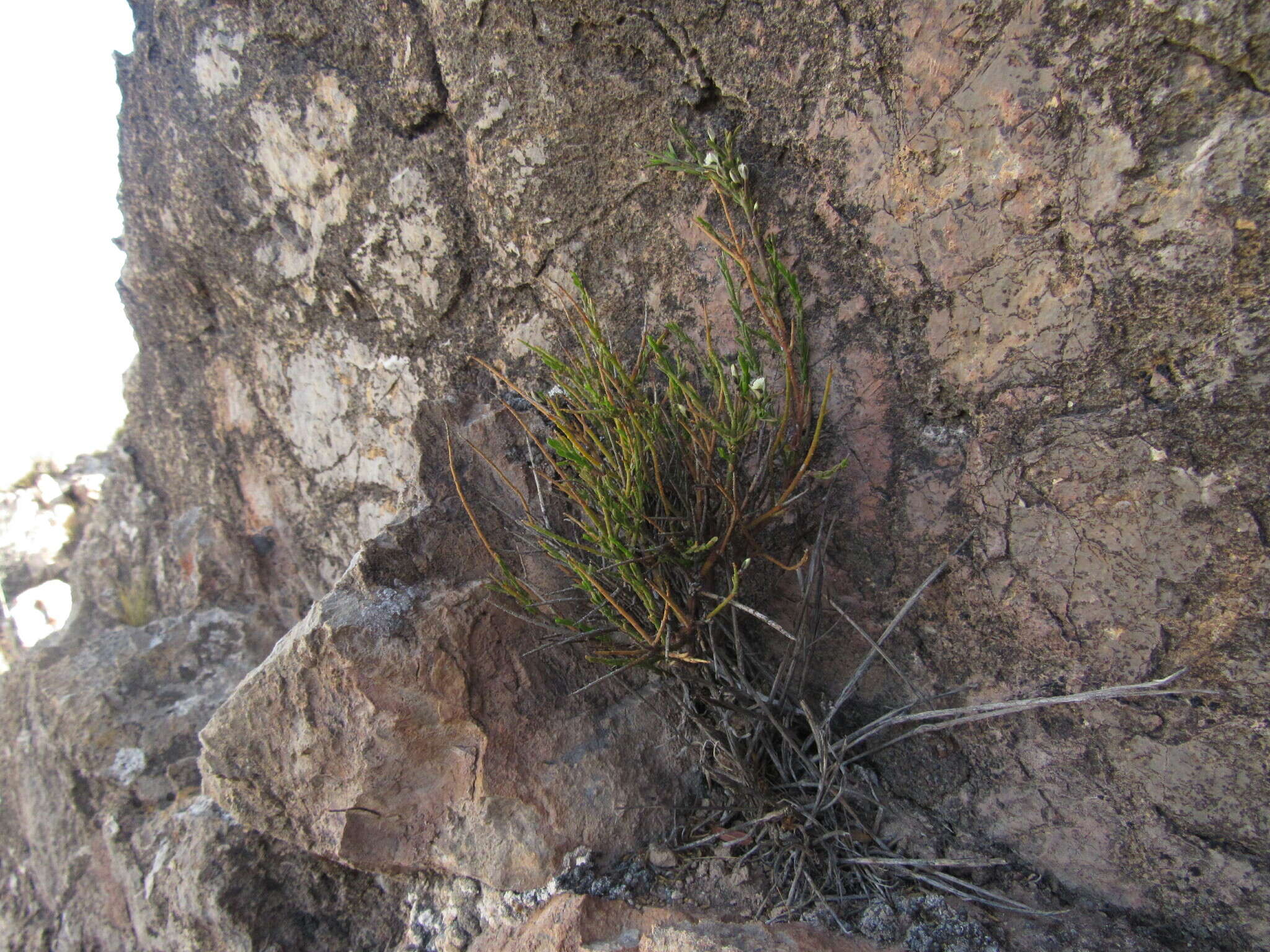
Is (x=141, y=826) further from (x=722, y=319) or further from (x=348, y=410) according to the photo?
(x=722, y=319)

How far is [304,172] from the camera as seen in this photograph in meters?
2.27

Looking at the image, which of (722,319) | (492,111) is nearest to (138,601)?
(492,111)

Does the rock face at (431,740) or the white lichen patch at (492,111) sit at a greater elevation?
the white lichen patch at (492,111)

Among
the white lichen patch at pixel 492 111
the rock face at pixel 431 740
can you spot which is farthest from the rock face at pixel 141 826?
the white lichen patch at pixel 492 111

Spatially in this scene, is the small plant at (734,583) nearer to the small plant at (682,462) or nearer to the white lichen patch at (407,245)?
the small plant at (682,462)

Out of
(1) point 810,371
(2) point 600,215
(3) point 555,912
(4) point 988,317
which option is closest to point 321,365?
(2) point 600,215

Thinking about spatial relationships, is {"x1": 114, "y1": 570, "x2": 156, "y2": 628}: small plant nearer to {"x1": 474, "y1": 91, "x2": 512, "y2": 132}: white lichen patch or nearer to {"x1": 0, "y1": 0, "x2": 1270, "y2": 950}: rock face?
{"x1": 0, "y1": 0, "x2": 1270, "y2": 950}: rock face

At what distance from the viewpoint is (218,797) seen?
6.26ft

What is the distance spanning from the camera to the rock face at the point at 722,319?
54.5 inches

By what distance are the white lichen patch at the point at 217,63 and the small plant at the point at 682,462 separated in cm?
140

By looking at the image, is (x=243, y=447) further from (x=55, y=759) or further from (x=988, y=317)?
(x=988, y=317)

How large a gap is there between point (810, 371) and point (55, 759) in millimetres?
2801

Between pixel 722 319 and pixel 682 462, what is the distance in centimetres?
43

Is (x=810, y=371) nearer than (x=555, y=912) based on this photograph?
No
